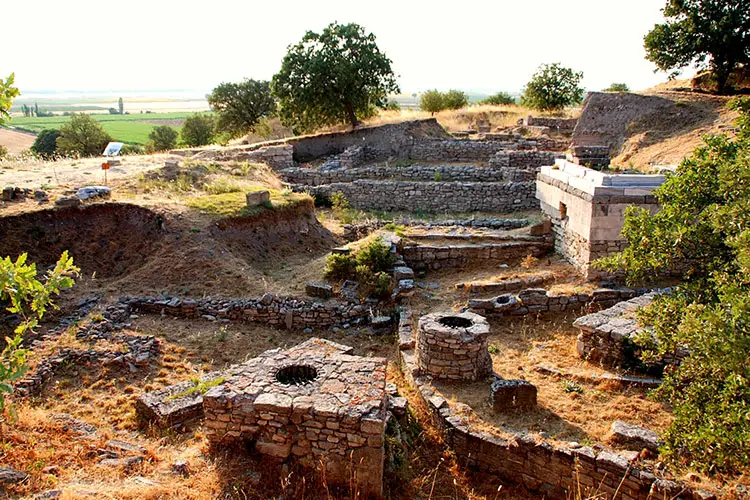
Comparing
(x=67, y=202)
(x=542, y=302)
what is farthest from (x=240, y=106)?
→ (x=542, y=302)

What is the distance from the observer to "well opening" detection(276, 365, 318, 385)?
7.12 meters

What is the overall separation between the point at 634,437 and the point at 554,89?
3328cm

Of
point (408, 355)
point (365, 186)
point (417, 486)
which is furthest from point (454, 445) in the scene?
point (365, 186)

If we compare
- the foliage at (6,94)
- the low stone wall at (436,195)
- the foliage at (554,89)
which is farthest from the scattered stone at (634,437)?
the foliage at (554,89)

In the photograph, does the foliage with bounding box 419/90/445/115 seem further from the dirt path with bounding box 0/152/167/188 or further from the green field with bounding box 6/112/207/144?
the green field with bounding box 6/112/207/144

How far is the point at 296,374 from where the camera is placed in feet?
23.7

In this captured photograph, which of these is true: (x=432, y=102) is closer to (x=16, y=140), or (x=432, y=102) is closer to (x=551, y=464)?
(x=551, y=464)

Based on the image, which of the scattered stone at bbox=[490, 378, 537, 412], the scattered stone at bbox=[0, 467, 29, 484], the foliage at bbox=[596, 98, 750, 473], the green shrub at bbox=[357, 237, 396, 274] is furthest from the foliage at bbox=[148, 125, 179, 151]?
the foliage at bbox=[596, 98, 750, 473]

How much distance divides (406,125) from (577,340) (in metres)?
21.2

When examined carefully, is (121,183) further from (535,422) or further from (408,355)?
(535,422)

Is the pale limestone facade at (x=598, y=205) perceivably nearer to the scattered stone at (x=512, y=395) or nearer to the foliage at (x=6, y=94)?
the scattered stone at (x=512, y=395)

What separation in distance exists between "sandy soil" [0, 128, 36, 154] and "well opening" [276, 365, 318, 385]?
54496mm

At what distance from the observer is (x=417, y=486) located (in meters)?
6.68

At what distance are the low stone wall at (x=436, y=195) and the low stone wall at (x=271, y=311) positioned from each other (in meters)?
9.58
